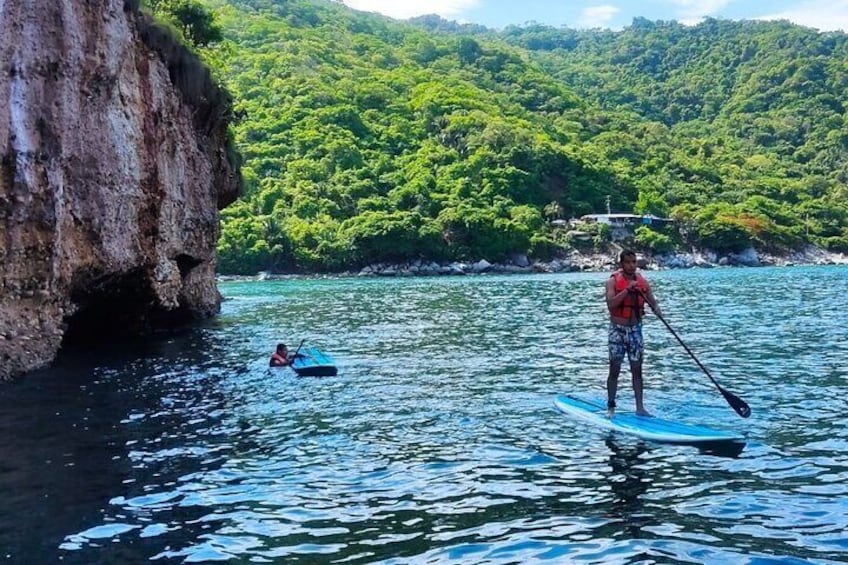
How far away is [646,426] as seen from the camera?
12.6m

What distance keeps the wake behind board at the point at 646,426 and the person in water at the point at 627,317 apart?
1.01 feet

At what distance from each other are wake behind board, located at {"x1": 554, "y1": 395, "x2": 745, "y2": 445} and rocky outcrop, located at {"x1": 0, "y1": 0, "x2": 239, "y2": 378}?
43.4ft

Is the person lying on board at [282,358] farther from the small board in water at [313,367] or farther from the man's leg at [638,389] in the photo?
the man's leg at [638,389]

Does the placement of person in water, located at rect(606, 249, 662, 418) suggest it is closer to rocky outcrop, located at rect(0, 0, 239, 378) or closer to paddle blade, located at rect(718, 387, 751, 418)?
paddle blade, located at rect(718, 387, 751, 418)

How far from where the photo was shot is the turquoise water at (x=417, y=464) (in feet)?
26.6

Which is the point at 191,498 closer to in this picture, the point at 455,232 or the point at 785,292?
the point at 785,292

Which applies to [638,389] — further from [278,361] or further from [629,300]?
[278,361]

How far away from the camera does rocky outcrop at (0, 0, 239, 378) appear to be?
61.1ft

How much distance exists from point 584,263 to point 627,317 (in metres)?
106

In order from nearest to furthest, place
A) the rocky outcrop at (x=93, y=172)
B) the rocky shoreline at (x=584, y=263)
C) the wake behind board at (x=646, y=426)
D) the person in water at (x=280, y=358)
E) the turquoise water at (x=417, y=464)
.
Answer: the turquoise water at (x=417, y=464)
the wake behind board at (x=646, y=426)
the rocky outcrop at (x=93, y=172)
the person in water at (x=280, y=358)
the rocky shoreline at (x=584, y=263)

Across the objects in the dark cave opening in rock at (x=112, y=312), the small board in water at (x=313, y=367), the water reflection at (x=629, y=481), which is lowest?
the water reflection at (x=629, y=481)

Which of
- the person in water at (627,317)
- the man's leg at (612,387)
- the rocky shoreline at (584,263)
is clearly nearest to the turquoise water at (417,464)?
the man's leg at (612,387)

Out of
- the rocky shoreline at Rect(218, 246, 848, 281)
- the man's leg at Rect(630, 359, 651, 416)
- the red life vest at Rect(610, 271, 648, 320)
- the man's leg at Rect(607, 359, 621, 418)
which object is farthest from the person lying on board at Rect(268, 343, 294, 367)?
the rocky shoreline at Rect(218, 246, 848, 281)

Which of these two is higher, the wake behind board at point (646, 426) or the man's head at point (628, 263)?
the man's head at point (628, 263)
